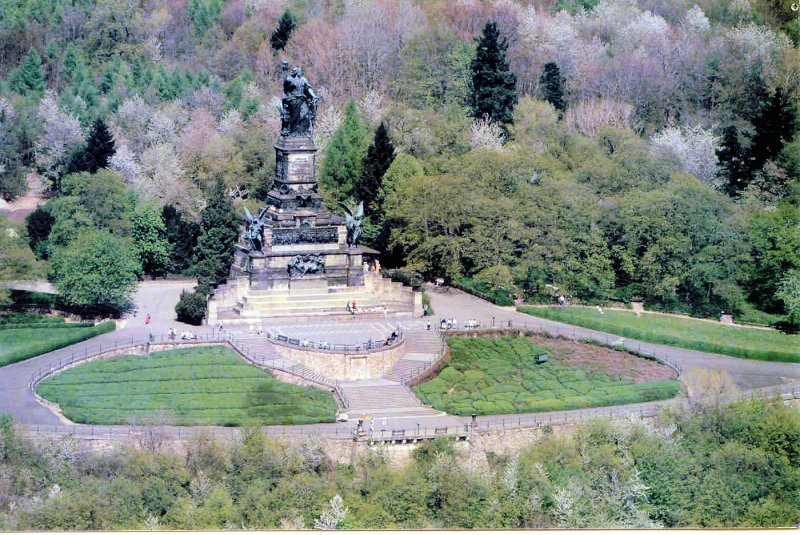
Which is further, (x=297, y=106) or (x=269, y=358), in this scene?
(x=297, y=106)

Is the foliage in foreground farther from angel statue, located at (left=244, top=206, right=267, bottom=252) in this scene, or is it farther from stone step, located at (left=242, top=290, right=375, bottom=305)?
angel statue, located at (left=244, top=206, right=267, bottom=252)

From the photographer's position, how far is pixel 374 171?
137250mm

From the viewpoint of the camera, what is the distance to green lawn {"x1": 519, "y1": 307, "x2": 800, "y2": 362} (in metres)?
118

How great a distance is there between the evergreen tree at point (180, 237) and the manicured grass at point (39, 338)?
16.0m

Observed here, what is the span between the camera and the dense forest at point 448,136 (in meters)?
127

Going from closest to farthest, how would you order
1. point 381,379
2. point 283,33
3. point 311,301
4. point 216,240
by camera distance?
point 381,379 → point 311,301 → point 216,240 → point 283,33

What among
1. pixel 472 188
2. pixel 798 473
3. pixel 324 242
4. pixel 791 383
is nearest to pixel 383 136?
pixel 472 188

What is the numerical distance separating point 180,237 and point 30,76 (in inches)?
1471

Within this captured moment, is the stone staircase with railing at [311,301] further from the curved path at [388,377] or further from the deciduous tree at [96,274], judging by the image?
the deciduous tree at [96,274]

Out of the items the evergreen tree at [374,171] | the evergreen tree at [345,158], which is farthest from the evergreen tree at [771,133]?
the evergreen tree at [345,158]

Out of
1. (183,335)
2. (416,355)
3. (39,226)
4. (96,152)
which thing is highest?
(96,152)

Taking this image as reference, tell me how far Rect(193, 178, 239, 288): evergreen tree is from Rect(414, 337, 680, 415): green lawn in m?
18.0

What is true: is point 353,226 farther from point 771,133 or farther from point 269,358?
point 771,133

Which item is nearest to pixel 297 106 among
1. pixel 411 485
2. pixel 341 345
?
pixel 341 345
